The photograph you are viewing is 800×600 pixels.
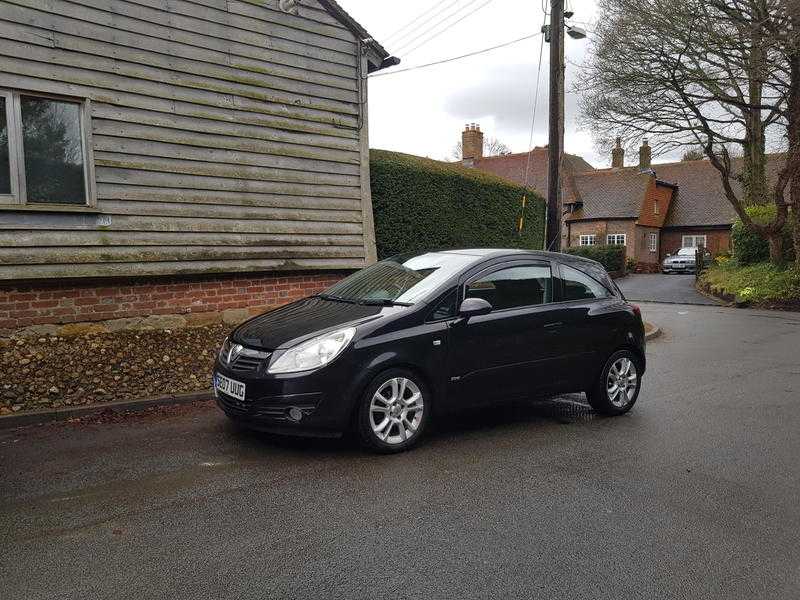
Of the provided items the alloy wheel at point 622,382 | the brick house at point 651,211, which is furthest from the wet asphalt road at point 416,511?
the brick house at point 651,211

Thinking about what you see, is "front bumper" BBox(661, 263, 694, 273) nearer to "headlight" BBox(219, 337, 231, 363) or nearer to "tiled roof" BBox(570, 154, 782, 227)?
"tiled roof" BBox(570, 154, 782, 227)

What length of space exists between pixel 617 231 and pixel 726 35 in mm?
25752

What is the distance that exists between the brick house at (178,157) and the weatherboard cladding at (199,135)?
0.02 m

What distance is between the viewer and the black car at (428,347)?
4586 mm

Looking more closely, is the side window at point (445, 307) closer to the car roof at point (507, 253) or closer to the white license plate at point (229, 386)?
the car roof at point (507, 253)

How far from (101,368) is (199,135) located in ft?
11.3

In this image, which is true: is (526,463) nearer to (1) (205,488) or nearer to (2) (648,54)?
(1) (205,488)

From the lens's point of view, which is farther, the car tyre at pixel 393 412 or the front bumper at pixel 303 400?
the car tyre at pixel 393 412

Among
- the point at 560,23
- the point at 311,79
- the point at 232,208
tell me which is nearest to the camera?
the point at 232,208

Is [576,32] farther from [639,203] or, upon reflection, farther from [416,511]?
[639,203]

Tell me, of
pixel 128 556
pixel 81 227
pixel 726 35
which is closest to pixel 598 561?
pixel 128 556

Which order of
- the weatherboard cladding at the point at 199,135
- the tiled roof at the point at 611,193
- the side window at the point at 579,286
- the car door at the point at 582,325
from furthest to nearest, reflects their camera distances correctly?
the tiled roof at the point at 611,193 < the weatherboard cladding at the point at 199,135 < the side window at the point at 579,286 < the car door at the point at 582,325

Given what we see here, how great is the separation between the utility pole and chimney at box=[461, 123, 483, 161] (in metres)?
35.9

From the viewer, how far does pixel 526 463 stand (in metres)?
4.66
